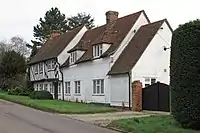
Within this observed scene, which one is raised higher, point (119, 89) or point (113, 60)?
point (113, 60)

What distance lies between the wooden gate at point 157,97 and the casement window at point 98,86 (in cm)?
712

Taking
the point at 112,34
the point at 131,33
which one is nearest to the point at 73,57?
the point at 112,34

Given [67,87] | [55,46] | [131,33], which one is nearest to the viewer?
[131,33]

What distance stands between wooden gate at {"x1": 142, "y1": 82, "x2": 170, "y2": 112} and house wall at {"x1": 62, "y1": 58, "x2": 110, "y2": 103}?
5.75 m

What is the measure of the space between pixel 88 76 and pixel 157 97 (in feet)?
36.7

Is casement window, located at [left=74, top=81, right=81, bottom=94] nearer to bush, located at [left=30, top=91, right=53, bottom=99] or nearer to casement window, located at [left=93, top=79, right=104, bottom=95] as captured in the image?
casement window, located at [left=93, top=79, right=104, bottom=95]

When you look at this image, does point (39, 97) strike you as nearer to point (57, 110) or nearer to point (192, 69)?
point (57, 110)

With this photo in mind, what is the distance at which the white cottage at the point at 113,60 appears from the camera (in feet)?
103

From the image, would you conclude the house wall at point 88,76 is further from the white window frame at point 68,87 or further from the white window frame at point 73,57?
the white window frame at point 73,57

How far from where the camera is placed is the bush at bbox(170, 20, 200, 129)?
15.5 meters

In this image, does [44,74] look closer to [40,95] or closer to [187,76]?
[40,95]

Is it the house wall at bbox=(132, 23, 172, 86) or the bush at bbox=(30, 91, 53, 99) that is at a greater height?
the house wall at bbox=(132, 23, 172, 86)

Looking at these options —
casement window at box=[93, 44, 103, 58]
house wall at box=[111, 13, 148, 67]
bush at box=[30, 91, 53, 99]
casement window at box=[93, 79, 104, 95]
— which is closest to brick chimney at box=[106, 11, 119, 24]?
casement window at box=[93, 44, 103, 58]

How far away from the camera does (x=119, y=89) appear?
32000mm
